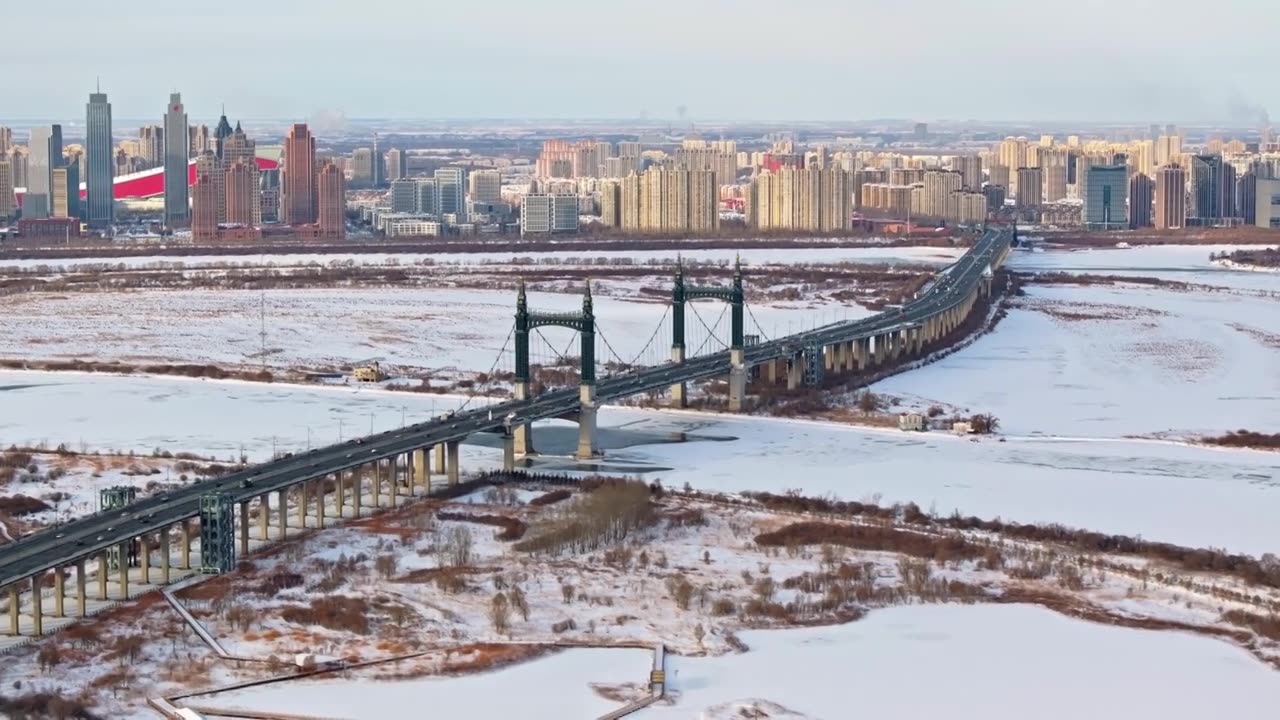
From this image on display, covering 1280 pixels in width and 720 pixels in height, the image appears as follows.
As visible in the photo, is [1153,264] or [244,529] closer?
[244,529]

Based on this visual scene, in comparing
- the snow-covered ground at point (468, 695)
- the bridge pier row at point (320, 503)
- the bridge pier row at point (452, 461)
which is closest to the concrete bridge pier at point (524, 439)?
the bridge pier row at point (452, 461)

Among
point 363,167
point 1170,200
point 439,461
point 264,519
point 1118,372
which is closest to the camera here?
point 264,519

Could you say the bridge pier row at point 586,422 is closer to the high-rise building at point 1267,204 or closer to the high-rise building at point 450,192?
the high-rise building at point 1267,204

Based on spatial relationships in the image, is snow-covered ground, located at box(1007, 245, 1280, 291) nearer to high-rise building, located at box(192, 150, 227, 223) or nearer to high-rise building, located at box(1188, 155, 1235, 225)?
high-rise building, located at box(1188, 155, 1235, 225)

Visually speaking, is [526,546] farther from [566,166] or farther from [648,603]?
[566,166]

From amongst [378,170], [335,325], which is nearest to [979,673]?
[335,325]

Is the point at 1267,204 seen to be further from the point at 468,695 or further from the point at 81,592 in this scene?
the point at 468,695
